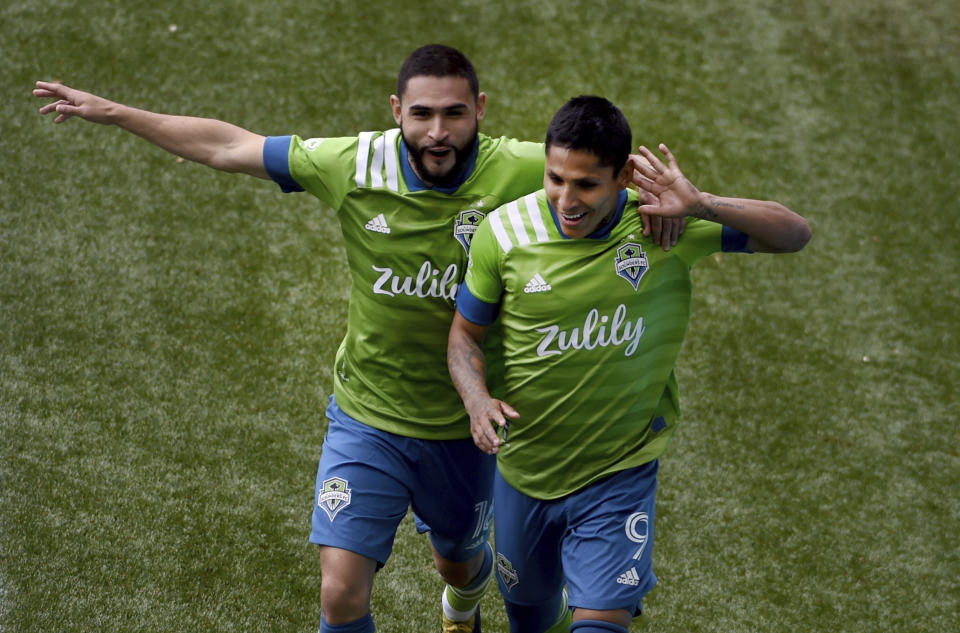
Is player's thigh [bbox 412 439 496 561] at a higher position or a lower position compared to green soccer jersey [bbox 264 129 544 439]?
lower

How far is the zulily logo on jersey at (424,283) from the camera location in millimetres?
3934

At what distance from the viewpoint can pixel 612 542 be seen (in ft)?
12.3

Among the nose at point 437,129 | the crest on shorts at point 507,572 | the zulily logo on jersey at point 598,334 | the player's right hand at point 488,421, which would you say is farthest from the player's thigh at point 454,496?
the nose at point 437,129

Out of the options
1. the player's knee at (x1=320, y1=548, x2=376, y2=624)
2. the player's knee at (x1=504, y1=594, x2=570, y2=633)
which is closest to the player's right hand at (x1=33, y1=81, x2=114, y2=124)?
the player's knee at (x1=320, y1=548, x2=376, y2=624)

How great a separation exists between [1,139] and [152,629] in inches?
146

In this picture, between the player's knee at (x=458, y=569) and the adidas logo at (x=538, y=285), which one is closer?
the adidas logo at (x=538, y=285)

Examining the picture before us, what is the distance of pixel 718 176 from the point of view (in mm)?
7441

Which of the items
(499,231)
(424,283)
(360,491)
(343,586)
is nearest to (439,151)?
(499,231)

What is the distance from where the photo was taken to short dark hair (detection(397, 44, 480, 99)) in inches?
149

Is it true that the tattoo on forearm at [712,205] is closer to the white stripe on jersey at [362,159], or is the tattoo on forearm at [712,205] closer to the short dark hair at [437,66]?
the short dark hair at [437,66]

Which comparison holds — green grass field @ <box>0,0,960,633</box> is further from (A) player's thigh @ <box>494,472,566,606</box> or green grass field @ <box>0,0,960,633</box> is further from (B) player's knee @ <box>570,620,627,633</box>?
(B) player's knee @ <box>570,620,627,633</box>

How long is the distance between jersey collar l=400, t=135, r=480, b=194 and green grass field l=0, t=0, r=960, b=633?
80.7 inches

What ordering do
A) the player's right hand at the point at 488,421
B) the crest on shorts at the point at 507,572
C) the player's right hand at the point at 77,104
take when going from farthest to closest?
the crest on shorts at the point at 507,572 < the player's right hand at the point at 77,104 < the player's right hand at the point at 488,421

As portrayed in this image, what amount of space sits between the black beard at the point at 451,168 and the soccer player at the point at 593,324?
0.22 metres
